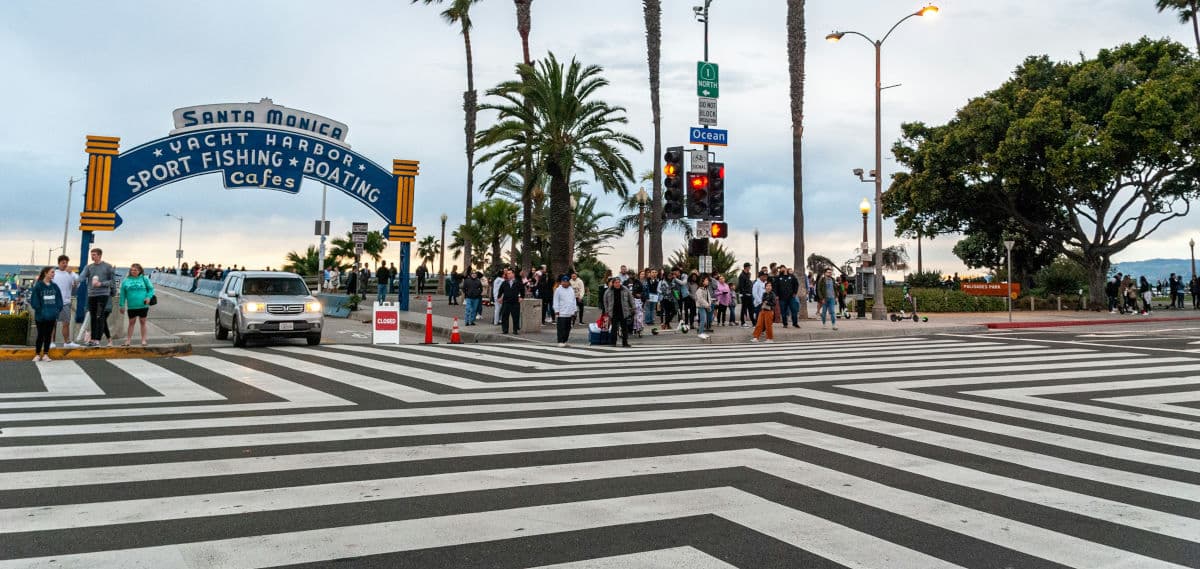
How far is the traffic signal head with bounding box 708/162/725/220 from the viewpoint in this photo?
19.0m

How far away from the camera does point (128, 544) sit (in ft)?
13.9

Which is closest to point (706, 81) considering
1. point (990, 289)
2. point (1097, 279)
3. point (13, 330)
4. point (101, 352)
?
point (101, 352)

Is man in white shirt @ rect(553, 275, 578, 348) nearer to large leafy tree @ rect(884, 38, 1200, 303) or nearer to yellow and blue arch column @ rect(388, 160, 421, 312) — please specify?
yellow and blue arch column @ rect(388, 160, 421, 312)

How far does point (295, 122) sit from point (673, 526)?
918 inches

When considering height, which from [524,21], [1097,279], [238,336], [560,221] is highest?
[524,21]

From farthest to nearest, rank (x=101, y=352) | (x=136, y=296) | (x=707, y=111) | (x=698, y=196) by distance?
1. (x=707, y=111)
2. (x=698, y=196)
3. (x=136, y=296)
4. (x=101, y=352)

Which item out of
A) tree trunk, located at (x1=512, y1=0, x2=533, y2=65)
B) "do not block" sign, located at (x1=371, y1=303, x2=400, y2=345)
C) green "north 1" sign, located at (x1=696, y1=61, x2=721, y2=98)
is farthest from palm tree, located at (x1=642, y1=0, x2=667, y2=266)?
"do not block" sign, located at (x1=371, y1=303, x2=400, y2=345)

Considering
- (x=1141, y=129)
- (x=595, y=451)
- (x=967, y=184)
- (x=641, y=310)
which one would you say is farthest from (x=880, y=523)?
(x=967, y=184)

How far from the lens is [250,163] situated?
2423 centimetres

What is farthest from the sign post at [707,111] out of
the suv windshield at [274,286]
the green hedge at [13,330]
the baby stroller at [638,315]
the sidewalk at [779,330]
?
the green hedge at [13,330]

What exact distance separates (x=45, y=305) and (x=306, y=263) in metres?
44.3

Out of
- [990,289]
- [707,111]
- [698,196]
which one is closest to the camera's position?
[698,196]

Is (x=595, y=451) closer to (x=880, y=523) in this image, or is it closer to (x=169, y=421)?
(x=880, y=523)

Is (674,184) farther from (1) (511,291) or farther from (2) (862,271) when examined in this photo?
(2) (862,271)
